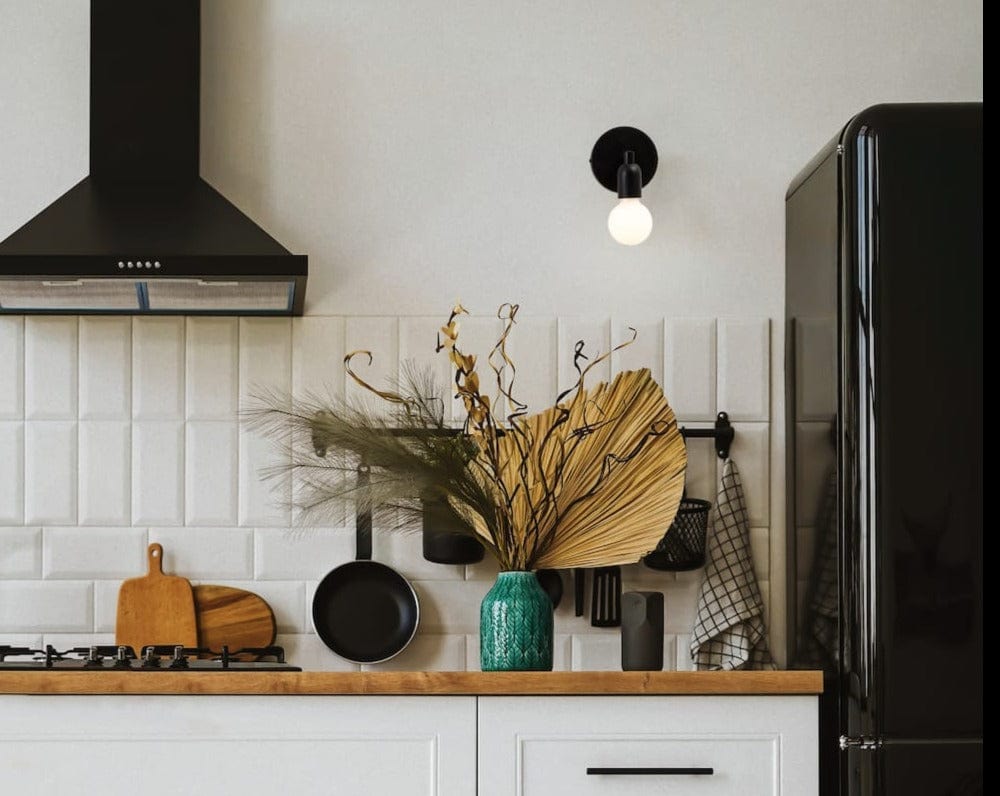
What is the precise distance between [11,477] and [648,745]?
151 centimetres

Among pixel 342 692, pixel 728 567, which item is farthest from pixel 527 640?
pixel 728 567

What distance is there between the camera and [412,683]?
196 centimetres

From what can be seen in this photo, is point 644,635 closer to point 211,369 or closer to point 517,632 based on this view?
point 517,632

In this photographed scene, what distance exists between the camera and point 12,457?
2545mm

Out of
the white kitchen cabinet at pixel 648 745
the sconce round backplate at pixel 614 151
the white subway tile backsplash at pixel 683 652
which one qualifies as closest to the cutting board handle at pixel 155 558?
the white kitchen cabinet at pixel 648 745

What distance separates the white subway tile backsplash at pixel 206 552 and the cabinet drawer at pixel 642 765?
0.87 m

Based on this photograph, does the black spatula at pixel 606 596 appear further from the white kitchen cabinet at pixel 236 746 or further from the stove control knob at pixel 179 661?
the stove control knob at pixel 179 661

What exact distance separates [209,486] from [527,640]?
0.83 meters

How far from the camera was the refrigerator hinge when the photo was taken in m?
1.98

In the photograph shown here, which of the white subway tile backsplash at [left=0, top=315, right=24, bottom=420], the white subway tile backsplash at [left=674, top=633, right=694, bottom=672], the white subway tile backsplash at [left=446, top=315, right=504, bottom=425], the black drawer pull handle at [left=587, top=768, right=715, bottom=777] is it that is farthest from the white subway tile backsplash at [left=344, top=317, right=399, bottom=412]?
the black drawer pull handle at [left=587, top=768, right=715, bottom=777]

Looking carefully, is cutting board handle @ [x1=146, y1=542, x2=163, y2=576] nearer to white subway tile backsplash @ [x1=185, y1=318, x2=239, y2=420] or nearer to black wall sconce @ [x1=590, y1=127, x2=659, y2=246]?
white subway tile backsplash @ [x1=185, y1=318, x2=239, y2=420]

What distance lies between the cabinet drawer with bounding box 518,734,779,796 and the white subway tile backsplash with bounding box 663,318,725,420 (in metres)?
0.83

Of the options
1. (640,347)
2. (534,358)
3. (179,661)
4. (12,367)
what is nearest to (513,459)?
(534,358)

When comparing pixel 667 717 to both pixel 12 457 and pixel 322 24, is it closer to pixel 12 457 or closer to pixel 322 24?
pixel 12 457
